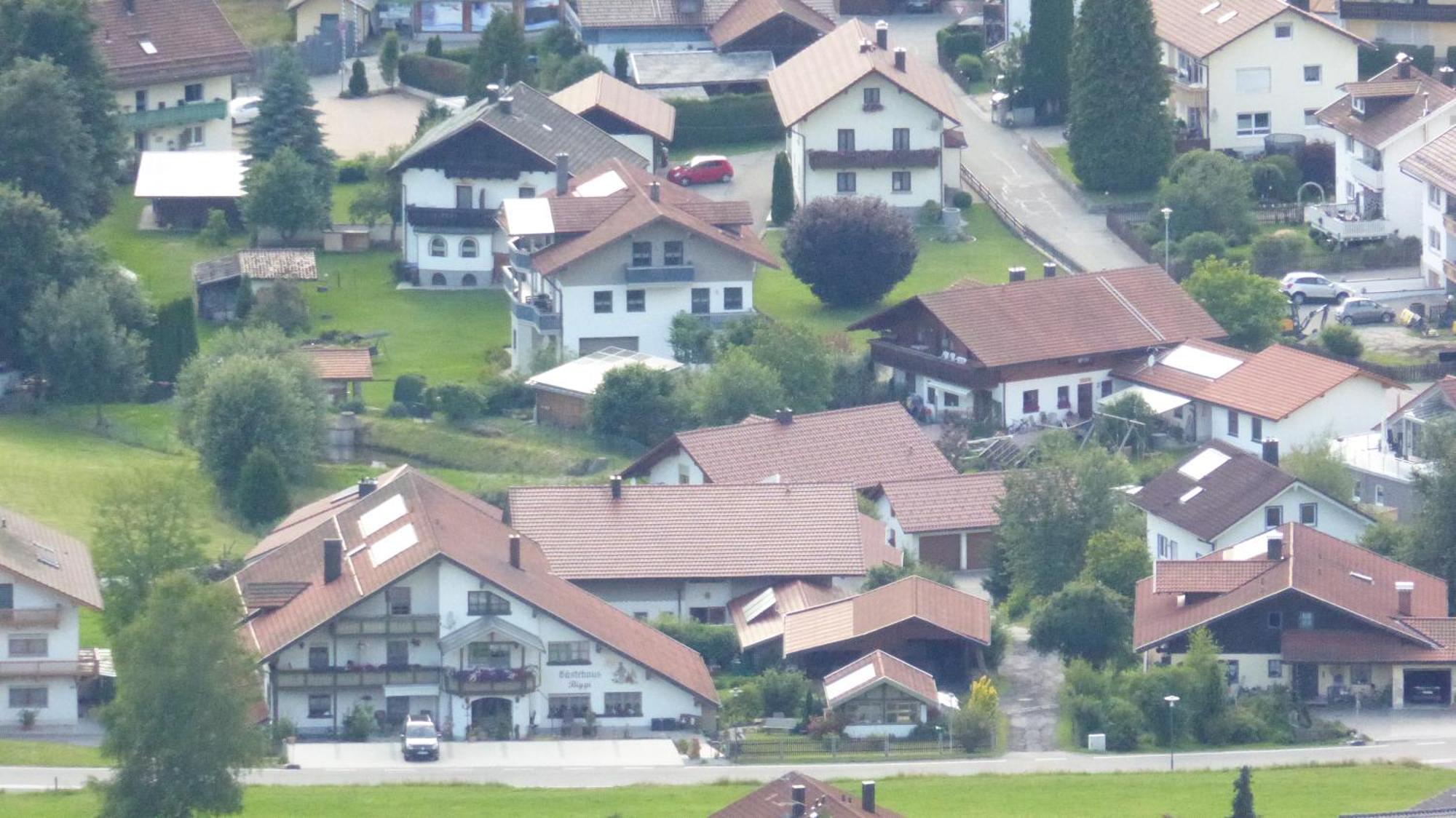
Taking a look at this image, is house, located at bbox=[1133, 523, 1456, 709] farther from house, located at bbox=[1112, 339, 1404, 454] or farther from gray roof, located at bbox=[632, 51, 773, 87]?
gray roof, located at bbox=[632, 51, 773, 87]

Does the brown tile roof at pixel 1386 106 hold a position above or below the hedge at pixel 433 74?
below

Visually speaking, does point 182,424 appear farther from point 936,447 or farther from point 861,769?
point 861,769

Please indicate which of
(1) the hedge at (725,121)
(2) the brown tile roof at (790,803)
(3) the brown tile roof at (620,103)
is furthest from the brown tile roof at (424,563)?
(1) the hedge at (725,121)

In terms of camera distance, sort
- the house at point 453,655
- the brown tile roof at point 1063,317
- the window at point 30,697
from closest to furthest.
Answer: the house at point 453,655
the window at point 30,697
the brown tile roof at point 1063,317

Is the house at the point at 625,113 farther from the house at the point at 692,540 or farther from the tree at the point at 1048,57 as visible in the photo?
the house at the point at 692,540

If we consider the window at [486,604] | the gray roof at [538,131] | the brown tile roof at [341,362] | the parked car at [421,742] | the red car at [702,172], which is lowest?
the parked car at [421,742]
